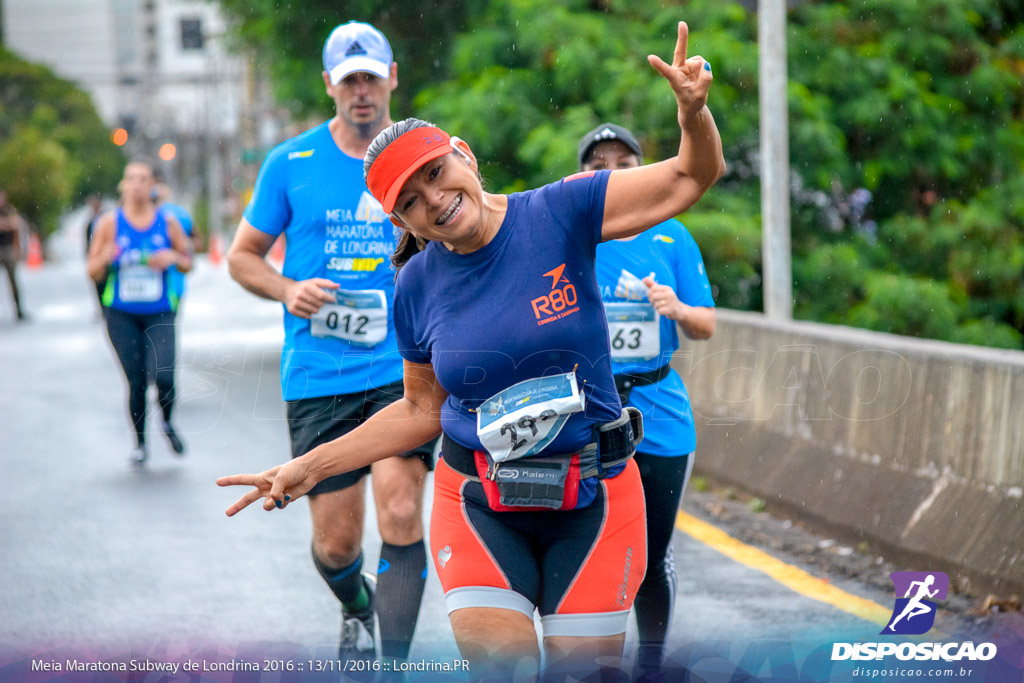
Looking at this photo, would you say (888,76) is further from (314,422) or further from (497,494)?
(497,494)

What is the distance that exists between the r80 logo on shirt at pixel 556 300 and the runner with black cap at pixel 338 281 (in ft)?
4.91

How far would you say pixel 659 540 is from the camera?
14.2 feet

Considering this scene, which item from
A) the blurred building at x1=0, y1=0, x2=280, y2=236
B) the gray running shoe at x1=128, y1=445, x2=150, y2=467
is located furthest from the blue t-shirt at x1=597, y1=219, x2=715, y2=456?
the blurred building at x1=0, y1=0, x2=280, y2=236

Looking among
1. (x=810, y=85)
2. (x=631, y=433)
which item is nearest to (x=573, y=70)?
(x=810, y=85)

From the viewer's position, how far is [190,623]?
523 centimetres

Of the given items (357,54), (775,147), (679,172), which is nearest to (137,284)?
(775,147)

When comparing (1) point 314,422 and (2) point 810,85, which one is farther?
(2) point 810,85

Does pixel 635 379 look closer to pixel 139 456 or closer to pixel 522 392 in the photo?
pixel 522 392

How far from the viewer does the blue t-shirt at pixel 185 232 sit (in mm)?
9406

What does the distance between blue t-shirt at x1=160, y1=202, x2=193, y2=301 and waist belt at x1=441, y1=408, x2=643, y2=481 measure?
21.4 feet

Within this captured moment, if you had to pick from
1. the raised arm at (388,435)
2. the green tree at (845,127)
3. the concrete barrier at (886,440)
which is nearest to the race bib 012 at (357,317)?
the raised arm at (388,435)

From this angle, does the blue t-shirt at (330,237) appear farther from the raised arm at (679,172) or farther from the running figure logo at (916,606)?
the running figure logo at (916,606)

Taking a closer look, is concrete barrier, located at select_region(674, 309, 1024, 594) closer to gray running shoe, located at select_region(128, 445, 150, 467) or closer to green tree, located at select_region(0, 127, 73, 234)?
gray running shoe, located at select_region(128, 445, 150, 467)

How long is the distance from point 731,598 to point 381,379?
1.88 m
